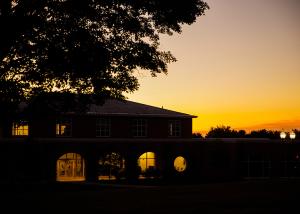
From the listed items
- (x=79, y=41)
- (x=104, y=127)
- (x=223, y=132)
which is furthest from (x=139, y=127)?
(x=223, y=132)

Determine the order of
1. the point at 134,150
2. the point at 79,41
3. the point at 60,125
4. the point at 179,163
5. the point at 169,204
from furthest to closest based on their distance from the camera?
the point at 179,163 → the point at 134,150 → the point at 60,125 → the point at 169,204 → the point at 79,41

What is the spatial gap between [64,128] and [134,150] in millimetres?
6615

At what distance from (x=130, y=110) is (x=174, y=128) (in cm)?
479

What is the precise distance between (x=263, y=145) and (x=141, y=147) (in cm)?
1162

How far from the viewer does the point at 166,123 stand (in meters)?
49.7

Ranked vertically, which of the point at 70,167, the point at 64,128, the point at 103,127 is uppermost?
the point at 103,127

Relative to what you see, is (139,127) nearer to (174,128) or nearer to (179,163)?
(174,128)

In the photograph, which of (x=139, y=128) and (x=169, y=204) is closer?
→ (x=169, y=204)

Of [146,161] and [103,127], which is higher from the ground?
[103,127]


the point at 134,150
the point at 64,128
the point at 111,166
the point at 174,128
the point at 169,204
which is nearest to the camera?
the point at 169,204

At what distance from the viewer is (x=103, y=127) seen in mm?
47344

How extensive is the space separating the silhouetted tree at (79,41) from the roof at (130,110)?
26659 millimetres

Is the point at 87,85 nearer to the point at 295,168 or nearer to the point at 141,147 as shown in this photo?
the point at 141,147

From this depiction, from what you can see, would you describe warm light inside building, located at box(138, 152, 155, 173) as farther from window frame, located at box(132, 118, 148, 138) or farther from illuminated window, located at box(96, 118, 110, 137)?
illuminated window, located at box(96, 118, 110, 137)
